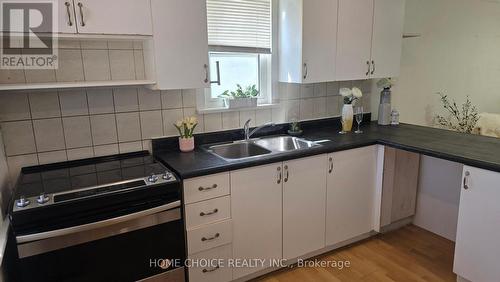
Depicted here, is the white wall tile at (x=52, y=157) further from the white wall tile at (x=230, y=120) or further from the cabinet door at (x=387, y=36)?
the cabinet door at (x=387, y=36)

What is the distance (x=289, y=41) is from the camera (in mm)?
2465

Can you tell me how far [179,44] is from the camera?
1.93 meters

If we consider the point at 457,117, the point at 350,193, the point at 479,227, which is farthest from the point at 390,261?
the point at 457,117

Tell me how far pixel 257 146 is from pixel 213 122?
0.38m

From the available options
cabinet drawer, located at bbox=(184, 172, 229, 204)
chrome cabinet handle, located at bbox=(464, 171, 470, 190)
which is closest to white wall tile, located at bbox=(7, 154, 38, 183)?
cabinet drawer, located at bbox=(184, 172, 229, 204)

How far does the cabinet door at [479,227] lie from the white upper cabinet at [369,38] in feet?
3.69

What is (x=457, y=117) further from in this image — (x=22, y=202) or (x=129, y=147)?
(x=22, y=202)

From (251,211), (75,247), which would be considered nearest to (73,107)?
(75,247)

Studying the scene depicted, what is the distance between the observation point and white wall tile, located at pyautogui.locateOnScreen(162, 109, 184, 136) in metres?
2.26

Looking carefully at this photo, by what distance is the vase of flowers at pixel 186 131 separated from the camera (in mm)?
2203

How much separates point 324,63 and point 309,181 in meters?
0.92

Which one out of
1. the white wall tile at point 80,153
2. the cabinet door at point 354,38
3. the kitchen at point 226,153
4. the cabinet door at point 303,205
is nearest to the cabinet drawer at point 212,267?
the kitchen at point 226,153

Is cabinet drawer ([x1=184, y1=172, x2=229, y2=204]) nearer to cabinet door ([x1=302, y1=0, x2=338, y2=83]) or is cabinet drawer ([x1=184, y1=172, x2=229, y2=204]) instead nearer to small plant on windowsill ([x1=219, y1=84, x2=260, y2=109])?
small plant on windowsill ([x1=219, y1=84, x2=260, y2=109])

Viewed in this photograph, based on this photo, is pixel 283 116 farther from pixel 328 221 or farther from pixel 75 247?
pixel 75 247
